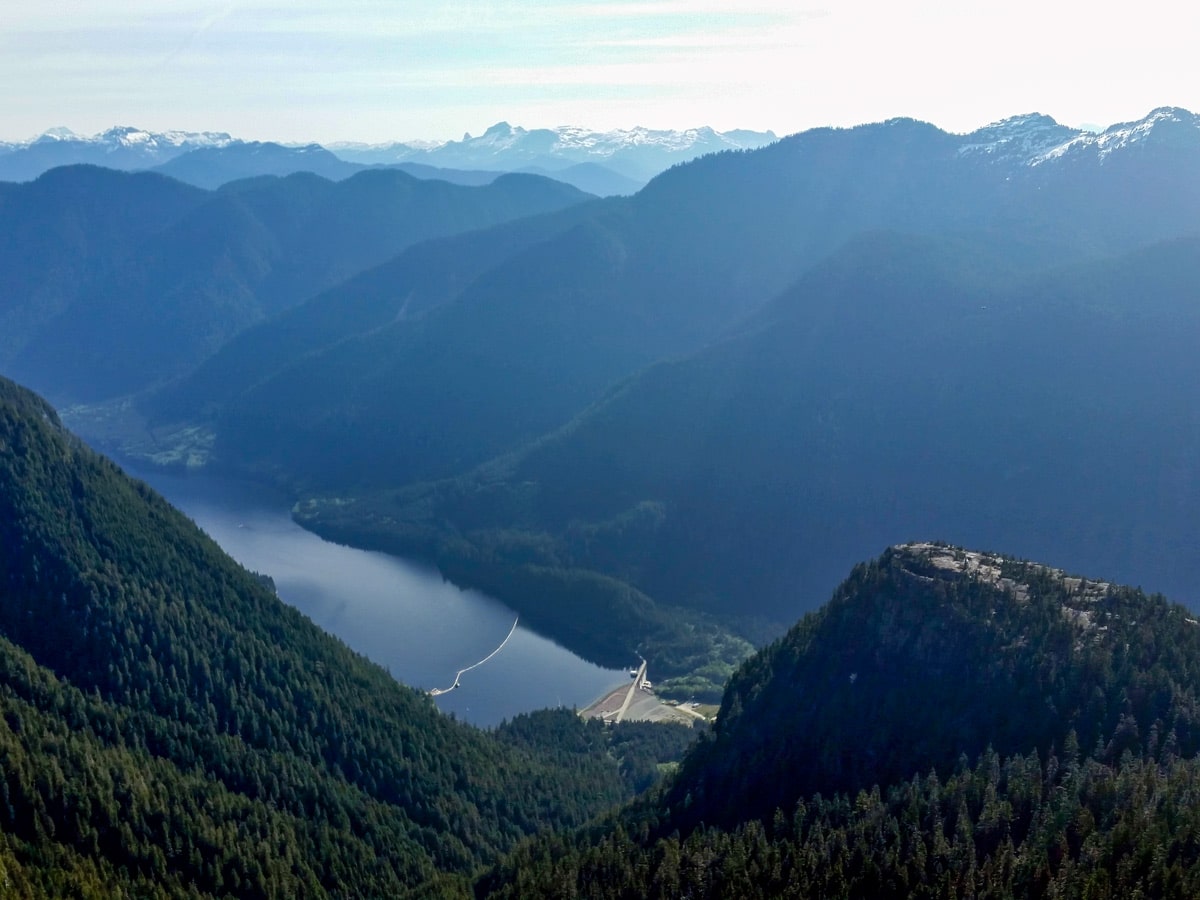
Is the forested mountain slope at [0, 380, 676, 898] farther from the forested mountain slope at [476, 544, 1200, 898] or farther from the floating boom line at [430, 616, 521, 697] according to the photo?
the floating boom line at [430, 616, 521, 697]

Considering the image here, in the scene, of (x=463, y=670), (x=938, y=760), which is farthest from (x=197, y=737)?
(x=463, y=670)

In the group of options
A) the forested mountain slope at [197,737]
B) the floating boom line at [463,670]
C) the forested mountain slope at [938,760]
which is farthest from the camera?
the floating boom line at [463,670]

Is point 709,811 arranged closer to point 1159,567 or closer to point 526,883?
point 526,883

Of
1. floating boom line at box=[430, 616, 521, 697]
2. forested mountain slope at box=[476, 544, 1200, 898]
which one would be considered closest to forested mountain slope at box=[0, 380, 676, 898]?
forested mountain slope at box=[476, 544, 1200, 898]

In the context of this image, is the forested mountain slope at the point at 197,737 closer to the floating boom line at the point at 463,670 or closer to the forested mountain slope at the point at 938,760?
the forested mountain slope at the point at 938,760

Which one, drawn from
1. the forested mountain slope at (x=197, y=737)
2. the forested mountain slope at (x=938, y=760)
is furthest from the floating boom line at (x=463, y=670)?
the forested mountain slope at (x=938, y=760)

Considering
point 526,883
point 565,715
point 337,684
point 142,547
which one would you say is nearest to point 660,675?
point 565,715

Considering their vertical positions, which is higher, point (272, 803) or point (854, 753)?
point (854, 753)
